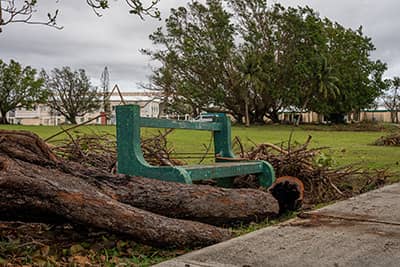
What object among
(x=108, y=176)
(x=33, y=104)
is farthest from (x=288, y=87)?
(x=108, y=176)

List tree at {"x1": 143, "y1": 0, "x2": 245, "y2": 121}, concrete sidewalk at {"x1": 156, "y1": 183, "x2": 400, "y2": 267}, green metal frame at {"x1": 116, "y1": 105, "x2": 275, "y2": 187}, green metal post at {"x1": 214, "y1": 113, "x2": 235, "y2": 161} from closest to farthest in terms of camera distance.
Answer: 1. concrete sidewalk at {"x1": 156, "y1": 183, "x2": 400, "y2": 267}
2. green metal frame at {"x1": 116, "y1": 105, "x2": 275, "y2": 187}
3. green metal post at {"x1": 214, "y1": 113, "x2": 235, "y2": 161}
4. tree at {"x1": 143, "y1": 0, "x2": 245, "y2": 121}

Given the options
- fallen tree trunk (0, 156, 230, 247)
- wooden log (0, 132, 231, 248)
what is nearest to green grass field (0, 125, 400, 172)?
wooden log (0, 132, 231, 248)

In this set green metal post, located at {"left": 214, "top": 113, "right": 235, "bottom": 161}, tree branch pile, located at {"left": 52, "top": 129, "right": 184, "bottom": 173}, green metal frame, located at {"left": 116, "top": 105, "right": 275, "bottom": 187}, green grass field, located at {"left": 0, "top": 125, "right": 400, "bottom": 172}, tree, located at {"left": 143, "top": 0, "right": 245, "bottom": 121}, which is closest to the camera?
green metal frame, located at {"left": 116, "top": 105, "right": 275, "bottom": 187}

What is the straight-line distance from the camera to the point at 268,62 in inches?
2047

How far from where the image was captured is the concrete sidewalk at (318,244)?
115 inches

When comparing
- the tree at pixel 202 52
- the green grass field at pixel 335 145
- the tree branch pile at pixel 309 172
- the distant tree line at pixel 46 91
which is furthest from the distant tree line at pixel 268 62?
the tree branch pile at pixel 309 172

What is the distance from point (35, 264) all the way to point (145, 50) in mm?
Answer: 48691

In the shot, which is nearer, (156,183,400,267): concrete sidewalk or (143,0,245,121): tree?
(156,183,400,267): concrete sidewalk

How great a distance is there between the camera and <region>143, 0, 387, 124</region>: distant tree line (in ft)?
165

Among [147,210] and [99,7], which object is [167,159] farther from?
[147,210]

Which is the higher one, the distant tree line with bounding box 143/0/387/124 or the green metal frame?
the distant tree line with bounding box 143/0/387/124

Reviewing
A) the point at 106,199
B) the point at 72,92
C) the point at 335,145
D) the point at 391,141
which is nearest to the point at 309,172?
the point at 106,199

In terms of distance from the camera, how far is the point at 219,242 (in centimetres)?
345

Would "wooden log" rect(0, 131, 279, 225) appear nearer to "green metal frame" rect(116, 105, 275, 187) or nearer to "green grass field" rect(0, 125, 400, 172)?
"green metal frame" rect(116, 105, 275, 187)
